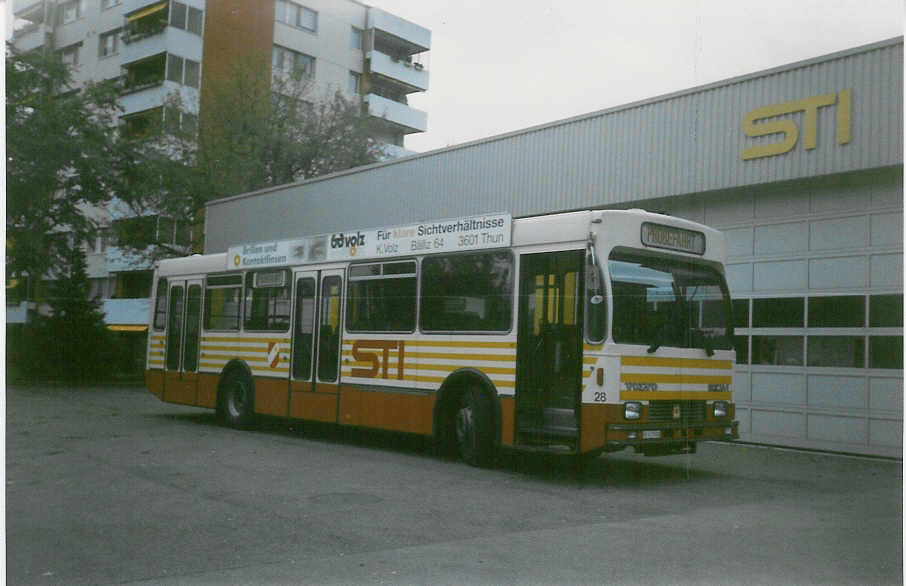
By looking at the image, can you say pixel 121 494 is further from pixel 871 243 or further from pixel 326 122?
pixel 326 122

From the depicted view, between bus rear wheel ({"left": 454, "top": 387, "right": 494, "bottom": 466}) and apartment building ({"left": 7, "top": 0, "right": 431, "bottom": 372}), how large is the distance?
3180 millimetres

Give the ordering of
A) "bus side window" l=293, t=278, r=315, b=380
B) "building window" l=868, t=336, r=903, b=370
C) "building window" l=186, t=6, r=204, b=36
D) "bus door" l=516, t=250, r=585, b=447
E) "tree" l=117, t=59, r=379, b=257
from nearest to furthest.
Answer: "building window" l=868, t=336, r=903, b=370
"building window" l=186, t=6, r=204, b=36
"bus door" l=516, t=250, r=585, b=447
"tree" l=117, t=59, r=379, b=257
"bus side window" l=293, t=278, r=315, b=380

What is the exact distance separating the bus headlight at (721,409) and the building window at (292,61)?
5998 millimetres

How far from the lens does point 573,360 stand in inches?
376

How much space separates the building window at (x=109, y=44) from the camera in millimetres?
8219

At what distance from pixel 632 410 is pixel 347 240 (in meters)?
5.16

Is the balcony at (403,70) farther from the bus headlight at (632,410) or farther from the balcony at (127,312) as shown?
the balcony at (127,312)

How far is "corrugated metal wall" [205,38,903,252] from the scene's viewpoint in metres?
8.40

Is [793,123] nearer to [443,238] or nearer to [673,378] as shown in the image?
[673,378]

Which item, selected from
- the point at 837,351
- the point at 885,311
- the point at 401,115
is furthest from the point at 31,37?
the point at 837,351

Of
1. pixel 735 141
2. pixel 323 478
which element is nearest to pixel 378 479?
pixel 323 478

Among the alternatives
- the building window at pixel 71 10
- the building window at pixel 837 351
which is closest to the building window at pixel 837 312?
the building window at pixel 837 351

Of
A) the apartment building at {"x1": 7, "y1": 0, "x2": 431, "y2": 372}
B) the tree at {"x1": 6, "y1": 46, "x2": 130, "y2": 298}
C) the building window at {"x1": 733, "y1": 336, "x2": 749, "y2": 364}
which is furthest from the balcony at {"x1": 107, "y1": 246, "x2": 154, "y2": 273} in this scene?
the building window at {"x1": 733, "y1": 336, "x2": 749, "y2": 364}

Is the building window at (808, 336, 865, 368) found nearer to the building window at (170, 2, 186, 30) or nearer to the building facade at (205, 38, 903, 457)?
the building facade at (205, 38, 903, 457)
